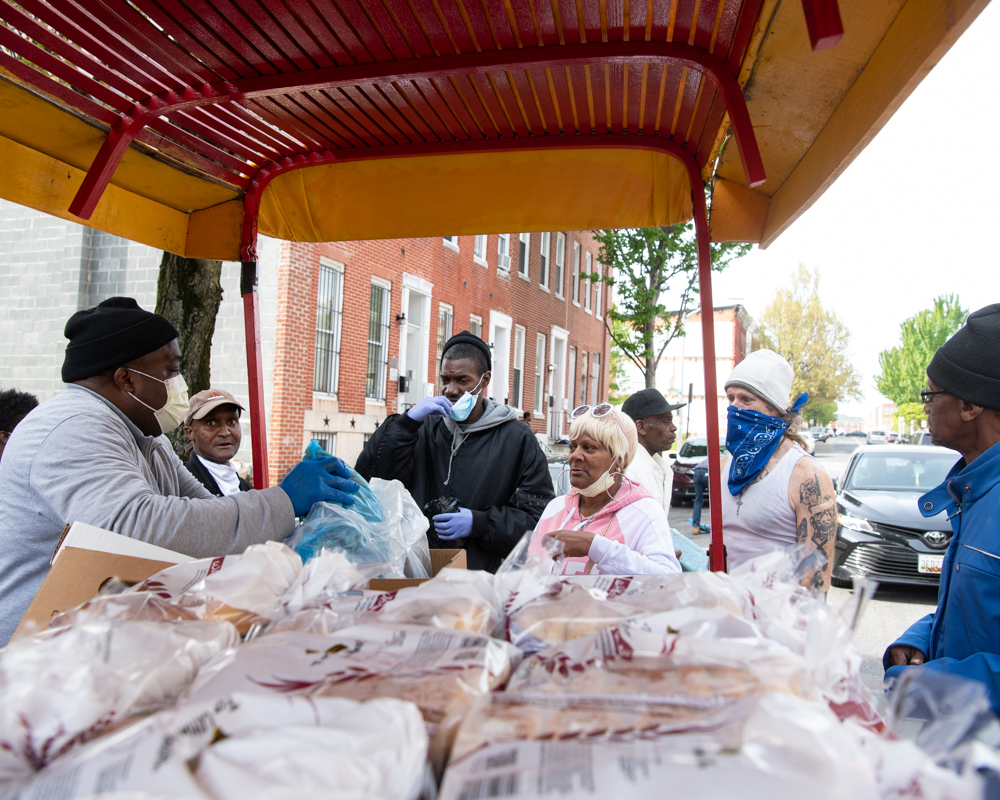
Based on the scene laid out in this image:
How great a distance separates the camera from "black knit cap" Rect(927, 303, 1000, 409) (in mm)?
2084

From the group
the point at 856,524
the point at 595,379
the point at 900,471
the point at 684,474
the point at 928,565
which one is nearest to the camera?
the point at 928,565

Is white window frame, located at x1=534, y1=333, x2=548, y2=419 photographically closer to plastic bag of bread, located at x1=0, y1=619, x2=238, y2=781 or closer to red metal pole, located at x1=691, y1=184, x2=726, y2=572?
red metal pole, located at x1=691, y1=184, x2=726, y2=572

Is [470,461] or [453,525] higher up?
[470,461]

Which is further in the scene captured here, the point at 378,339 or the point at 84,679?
the point at 378,339

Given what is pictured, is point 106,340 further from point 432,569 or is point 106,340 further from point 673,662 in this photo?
point 673,662

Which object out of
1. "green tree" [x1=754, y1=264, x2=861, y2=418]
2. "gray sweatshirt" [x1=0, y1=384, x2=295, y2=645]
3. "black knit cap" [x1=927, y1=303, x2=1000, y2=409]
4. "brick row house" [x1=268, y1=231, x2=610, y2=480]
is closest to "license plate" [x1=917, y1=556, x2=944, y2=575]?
"black knit cap" [x1=927, y1=303, x2=1000, y2=409]

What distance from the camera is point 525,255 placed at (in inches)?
897

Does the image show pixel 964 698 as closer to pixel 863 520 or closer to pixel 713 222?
pixel 713 222

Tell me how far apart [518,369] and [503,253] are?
159 inches

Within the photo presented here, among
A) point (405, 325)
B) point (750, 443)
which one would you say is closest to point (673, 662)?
point (750, 443)

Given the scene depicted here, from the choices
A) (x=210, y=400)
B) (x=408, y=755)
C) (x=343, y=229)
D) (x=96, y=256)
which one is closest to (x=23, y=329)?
(x=96, y=256)

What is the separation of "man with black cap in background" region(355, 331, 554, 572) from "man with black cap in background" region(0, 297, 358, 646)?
1208mm

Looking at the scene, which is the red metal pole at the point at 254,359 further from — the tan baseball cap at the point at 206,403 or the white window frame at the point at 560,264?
the white window frame at the point at 560,264

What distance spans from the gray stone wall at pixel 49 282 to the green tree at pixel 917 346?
212ft
